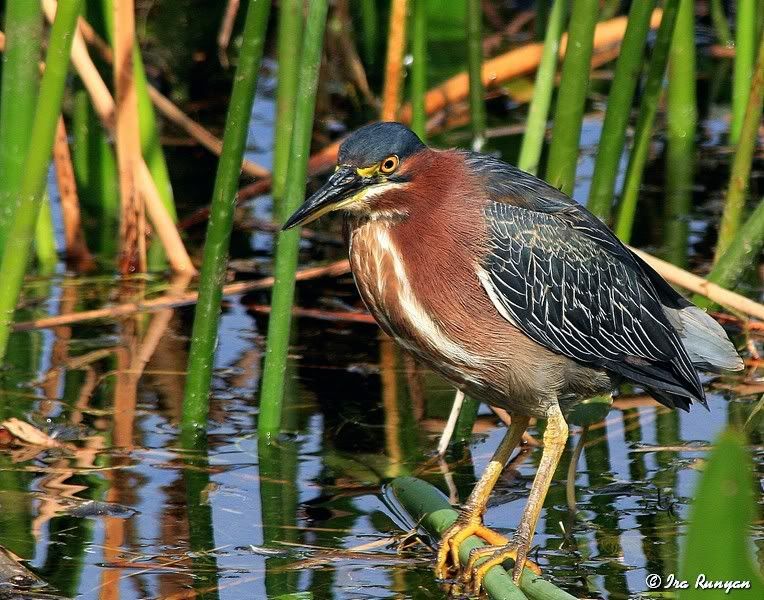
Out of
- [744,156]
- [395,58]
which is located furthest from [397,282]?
[395,58]

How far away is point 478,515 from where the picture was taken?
14.9ft

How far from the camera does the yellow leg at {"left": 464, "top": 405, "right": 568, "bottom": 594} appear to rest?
4.16 meters

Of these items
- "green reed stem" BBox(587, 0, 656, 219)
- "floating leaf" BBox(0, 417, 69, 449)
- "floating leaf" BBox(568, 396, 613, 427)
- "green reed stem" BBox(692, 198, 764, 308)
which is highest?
"green reed stem" BBox(587, 0, 656, 219)

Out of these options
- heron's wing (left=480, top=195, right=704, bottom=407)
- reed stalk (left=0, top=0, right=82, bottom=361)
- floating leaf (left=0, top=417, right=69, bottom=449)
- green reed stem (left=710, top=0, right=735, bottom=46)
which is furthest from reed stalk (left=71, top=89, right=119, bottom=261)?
green reed stem (left=710, top=0, right=735, bottom=46)

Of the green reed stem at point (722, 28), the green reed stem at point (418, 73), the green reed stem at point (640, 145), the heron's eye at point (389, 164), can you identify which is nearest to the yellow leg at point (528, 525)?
the heron's eye at point (389, 164)

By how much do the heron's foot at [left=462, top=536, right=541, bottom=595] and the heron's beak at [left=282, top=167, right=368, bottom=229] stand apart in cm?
123

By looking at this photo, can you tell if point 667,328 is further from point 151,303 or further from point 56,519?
point 151,303

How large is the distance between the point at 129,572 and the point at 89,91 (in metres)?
3.18

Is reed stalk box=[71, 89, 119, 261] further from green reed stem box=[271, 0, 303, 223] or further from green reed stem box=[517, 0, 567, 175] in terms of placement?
green reed stem box=[517, 0, 567, 175]

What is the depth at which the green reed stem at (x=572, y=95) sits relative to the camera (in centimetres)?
494

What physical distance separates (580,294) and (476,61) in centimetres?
259

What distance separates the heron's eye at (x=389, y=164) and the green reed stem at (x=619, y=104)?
117 cm

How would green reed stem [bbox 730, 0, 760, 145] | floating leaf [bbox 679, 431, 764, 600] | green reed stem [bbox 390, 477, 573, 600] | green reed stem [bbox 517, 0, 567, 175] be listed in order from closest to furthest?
floating leaf [bbox 679, 431, 764, 600] → green reed stem [bbox 390, 477, 573, 600] → green reed stem [bbox 517, 0, 567, 175] → green reed stem [bbox 730, 0, 760, 145]

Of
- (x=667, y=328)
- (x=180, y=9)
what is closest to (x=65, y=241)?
(x=667, y=328)
